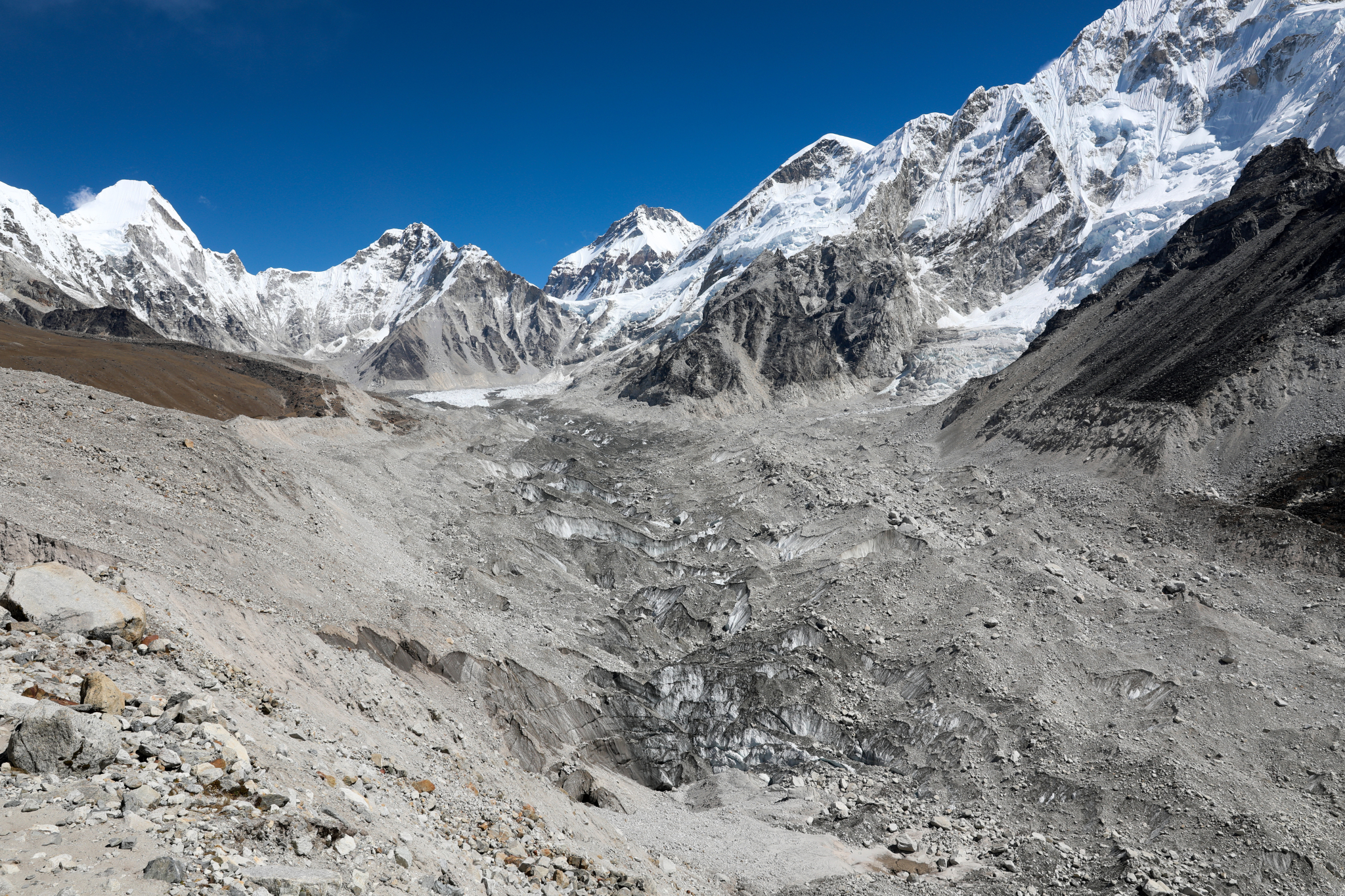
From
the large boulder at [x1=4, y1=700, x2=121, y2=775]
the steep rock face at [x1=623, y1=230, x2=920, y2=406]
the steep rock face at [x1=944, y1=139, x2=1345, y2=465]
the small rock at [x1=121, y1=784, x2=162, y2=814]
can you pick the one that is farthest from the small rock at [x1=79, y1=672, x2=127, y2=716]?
the steep rock face at [x1=623, y1=230, x2=920, y2=406]

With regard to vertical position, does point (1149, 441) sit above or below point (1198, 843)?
above

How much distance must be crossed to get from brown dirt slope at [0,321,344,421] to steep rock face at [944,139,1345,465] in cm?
6865

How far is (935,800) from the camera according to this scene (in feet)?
75.2

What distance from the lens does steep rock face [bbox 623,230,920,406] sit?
13012 cm

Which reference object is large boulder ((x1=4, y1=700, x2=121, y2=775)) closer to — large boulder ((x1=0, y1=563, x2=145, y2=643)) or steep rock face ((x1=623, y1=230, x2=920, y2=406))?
large boulder ((x1=0, y1=563, x2=145, y2=643))

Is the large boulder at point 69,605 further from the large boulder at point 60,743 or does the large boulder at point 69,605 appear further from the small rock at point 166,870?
the small rock at point 166,870

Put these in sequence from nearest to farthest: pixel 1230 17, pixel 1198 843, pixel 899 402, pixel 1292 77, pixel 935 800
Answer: pixel 1198 843
pixel 935 800
pixel 899 402
pixel 1292 77
pixel 1230 17

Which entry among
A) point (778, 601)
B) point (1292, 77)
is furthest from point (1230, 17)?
point (778, 601)

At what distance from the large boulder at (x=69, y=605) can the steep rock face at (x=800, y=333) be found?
113296 mm

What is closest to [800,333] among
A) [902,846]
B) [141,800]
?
[902,846]

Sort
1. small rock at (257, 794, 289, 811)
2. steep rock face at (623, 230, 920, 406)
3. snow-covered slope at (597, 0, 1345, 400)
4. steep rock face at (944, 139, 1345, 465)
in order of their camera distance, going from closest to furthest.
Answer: small rock at (257, 794, 289, 811) → steep rock face at (944, 139, 1345, 465) → steep rock face at (623, 230, 920, 406) → snow-covered slope at (597, 0, 1345, 400)

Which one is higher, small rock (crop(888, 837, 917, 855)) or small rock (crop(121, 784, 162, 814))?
small rock (crop(121, 784, 162, 814))

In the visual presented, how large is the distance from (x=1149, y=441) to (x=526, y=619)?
46.0 meters

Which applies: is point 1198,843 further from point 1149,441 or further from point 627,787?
point 1149,441
